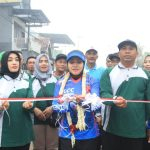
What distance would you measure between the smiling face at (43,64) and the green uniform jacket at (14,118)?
1.26 metres

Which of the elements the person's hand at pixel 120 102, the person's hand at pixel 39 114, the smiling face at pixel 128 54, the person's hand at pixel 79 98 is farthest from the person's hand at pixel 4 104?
the smiling face at pixel 128 54

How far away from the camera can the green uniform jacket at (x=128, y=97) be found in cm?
467

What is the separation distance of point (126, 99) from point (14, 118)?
1527 mm

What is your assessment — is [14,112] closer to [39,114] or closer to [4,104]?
[4,104]

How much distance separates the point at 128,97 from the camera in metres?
4.66

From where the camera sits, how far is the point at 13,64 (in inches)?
195

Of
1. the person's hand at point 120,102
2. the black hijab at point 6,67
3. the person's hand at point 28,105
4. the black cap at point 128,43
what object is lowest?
the person's hand at point 28,105

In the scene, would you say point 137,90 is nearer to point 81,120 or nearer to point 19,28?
point 81,120

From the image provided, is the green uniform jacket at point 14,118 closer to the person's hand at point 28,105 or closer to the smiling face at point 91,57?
the person's hand at point 28,105

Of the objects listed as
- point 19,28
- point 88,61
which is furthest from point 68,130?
point 19,28

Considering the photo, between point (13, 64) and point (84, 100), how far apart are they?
3.80 feet

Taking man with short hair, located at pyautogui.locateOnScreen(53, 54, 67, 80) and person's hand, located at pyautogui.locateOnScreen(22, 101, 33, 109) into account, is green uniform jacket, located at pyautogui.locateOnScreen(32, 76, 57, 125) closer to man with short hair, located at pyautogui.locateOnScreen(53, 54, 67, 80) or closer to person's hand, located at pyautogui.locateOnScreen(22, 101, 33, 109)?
man with short hair, located at pyautogui.locateOnScreen(53, 54, 67, 80)

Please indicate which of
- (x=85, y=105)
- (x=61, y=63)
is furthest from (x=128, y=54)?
(x=61, y=63)

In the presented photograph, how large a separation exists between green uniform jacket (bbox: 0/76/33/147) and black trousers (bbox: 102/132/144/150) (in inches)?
43.2
